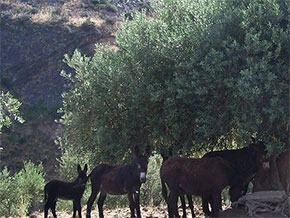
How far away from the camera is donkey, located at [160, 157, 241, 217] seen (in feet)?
36.4

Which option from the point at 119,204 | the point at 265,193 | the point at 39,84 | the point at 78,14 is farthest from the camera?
the point at 78,14

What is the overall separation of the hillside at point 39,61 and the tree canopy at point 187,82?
25.6 metres

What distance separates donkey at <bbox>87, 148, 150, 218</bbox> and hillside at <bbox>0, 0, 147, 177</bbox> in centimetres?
2594

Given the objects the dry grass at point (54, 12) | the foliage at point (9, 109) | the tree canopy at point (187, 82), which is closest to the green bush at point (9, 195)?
the tree canopy at point (187, 82)

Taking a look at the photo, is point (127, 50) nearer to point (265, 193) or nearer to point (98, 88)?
point (98, 88)

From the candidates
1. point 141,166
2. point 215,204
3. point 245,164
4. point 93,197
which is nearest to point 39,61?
point 93,197

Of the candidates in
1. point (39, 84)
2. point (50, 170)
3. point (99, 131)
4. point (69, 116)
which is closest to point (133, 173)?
point (99, 131)

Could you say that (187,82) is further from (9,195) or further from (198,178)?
(9,195)

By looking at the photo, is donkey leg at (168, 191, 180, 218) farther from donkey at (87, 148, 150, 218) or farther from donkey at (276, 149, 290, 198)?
donkey at (276, 149, 290, 198)

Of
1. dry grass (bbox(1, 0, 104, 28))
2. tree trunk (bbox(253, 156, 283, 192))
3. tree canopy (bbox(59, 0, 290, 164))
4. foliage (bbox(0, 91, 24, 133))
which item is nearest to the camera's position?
tree canopy (bbox(59, 0, 290, 164))

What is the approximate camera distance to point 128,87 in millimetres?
12945

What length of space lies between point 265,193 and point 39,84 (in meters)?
34.8

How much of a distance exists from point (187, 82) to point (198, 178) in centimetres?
223

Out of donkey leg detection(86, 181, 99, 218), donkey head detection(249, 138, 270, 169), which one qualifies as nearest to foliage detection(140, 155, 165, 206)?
donkey leg detection(86, 181, 99, 218)
